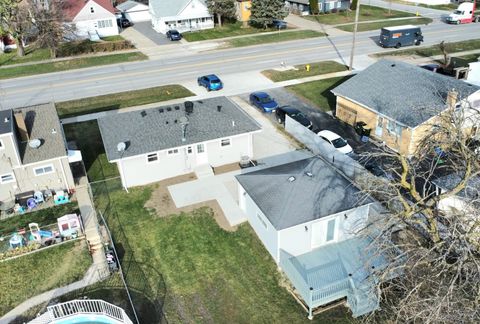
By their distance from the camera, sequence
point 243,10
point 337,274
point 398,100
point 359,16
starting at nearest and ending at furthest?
point 337,274 < point 398,100 < point 243,10 < point 359,16

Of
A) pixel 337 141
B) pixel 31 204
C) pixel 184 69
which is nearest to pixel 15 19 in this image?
pixel 184 69

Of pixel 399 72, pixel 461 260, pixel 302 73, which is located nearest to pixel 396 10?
pixel 302 73

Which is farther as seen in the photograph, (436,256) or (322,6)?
(322,6)

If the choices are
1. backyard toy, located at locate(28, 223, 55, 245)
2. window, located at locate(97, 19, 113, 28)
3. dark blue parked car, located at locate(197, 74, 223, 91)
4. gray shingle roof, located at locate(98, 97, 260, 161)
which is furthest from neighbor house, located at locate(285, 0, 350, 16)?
A: backyard toy, located at locate(28, 223, 55, 245)

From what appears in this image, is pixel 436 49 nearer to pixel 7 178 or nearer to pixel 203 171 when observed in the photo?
pixel 203 171

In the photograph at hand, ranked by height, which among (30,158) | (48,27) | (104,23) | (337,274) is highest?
(48,27)

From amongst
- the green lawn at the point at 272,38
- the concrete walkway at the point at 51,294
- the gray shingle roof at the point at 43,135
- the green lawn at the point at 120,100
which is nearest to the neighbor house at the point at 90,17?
the green lawn at the point at 272,38

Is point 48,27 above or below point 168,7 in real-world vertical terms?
below

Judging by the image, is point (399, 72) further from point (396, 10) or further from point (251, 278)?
point (396, 10)

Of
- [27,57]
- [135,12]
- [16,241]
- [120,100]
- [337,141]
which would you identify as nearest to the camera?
[16,241]
